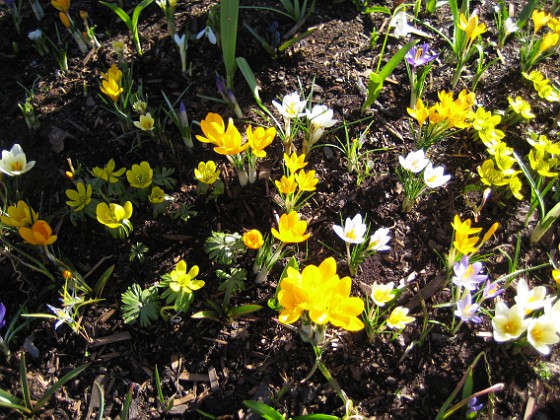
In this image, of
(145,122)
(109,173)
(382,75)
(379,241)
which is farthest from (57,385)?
(382,75)

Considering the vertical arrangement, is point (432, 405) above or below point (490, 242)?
below

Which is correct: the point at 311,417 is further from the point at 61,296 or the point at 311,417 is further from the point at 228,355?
the point at 61,296

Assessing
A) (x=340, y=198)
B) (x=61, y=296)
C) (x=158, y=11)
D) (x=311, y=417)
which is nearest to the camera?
(x=311, y=417)

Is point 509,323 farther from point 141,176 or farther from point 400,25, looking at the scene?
point 400,25

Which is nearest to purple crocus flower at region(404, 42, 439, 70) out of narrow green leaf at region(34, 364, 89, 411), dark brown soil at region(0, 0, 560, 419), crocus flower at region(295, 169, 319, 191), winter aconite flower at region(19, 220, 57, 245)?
dark brown soil at region(0, 0, 560, 419)

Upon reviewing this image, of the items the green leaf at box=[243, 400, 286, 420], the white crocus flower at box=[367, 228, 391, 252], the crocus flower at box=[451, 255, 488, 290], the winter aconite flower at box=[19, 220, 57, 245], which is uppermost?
the winter aconite flower at box=[19, 220, 57, 245]

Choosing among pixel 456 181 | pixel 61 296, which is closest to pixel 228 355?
pixel 61 296

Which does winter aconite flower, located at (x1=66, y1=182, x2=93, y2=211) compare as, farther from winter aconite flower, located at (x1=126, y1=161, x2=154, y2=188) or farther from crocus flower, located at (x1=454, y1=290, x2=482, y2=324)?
crocus flower, located at (x1=454, y1=290, x2=482, y2=324)
